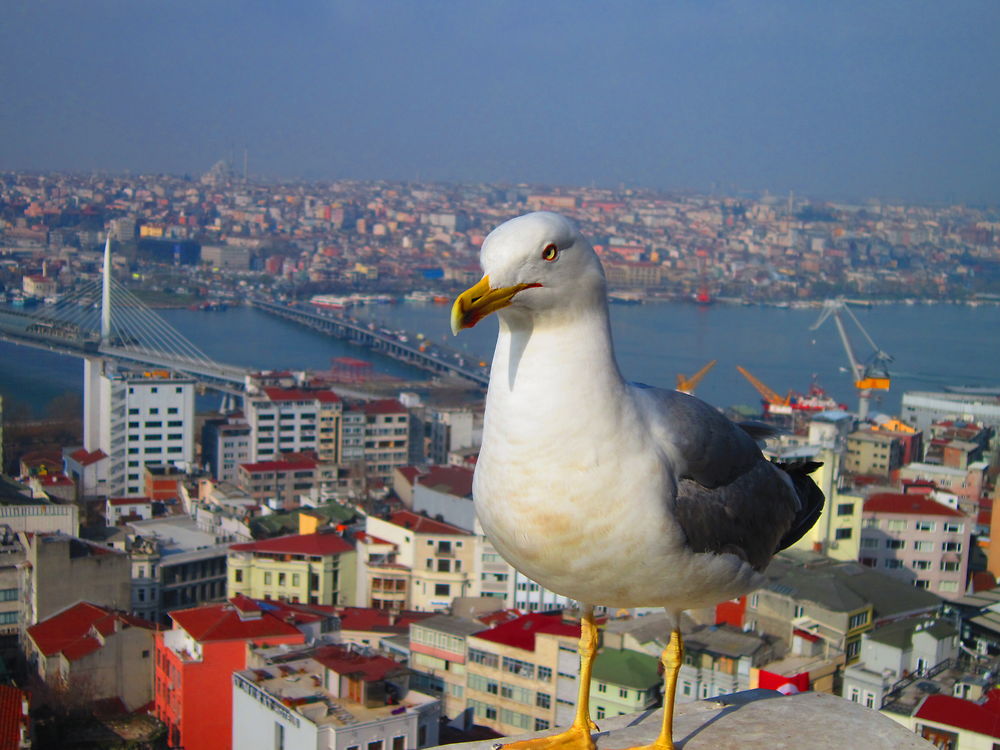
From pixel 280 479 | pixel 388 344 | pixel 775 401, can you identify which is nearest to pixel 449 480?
pixel 280 479

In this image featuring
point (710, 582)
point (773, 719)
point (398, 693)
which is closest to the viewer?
Result: point (710, 582)

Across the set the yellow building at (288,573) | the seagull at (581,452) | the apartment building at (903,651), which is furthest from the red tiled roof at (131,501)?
the seagull at (581,452)

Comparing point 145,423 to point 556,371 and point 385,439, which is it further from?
point 556,371

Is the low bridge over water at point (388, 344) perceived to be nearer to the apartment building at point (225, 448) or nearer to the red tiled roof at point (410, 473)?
the apartment building at point (225, 448)

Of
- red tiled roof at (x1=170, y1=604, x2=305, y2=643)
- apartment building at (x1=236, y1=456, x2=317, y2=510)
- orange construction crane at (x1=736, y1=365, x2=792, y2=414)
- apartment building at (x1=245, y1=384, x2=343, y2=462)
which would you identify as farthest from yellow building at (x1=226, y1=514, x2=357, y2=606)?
orange construction crane at (x1=736, y1=365, x2=792, y2=414)

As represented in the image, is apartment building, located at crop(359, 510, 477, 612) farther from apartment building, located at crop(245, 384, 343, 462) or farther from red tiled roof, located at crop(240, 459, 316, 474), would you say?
apartment building, located at crop(245, 384, 343, 462)

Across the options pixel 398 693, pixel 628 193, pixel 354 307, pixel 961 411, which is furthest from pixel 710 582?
pixel 628 193

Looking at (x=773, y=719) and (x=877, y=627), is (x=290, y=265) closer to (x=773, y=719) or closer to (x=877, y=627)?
(x=877, y=627)
